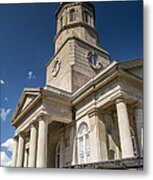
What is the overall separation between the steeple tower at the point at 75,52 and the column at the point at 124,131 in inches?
84.3

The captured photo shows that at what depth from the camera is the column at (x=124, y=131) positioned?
3746mm

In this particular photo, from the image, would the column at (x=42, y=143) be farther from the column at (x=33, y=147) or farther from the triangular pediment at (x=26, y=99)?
the triangular pediment at (x=26, y=99)

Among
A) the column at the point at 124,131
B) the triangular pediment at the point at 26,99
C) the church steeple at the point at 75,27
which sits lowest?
the column at the point at 124,131

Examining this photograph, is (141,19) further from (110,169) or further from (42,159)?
(42,159)

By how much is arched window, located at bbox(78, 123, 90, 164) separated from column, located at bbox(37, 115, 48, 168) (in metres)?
0.73

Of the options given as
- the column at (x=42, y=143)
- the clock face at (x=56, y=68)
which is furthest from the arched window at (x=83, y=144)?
the clock face at (x=56, y=68)

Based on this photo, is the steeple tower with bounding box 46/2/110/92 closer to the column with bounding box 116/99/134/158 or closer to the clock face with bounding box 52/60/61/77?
the clock face with bounding box 52/60/61/77

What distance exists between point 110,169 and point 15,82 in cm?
224

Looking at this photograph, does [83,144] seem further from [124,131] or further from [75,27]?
[75,27]

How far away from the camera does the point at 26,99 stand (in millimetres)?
5773

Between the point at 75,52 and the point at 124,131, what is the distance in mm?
3319

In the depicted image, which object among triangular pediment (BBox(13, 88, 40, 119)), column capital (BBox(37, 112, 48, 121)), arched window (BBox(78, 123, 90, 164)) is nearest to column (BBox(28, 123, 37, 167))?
column capital (BBox(37, 112, 48, 121))

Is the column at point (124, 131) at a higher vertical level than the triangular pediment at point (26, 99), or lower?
lower

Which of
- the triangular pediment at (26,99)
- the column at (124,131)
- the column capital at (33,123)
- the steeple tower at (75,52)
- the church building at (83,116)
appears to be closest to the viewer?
the column at (124,131)
